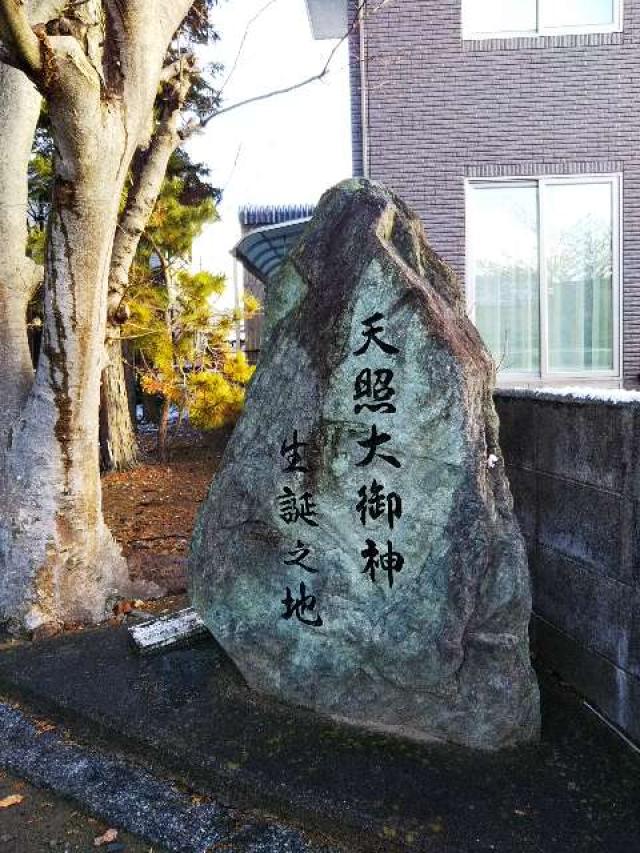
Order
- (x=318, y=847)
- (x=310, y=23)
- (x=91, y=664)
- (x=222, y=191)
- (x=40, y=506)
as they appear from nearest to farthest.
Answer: (x=318, y=847), (x=91, y=664), (x=40, y=506), (x=310, y=23), (x=222, y=191)

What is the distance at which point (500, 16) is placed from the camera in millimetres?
7645

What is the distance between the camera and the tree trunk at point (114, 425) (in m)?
9.61

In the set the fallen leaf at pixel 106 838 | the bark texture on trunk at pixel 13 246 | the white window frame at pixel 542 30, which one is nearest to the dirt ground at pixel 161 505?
the bark texture on trunk at pixel 13 246

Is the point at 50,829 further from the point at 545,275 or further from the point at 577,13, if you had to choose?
the point at 577,13

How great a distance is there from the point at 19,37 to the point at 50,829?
3.51m

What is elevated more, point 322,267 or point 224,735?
point 322,267

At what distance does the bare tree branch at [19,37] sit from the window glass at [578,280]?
5692 millimetres

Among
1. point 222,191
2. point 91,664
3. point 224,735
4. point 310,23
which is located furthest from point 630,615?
point 222,191

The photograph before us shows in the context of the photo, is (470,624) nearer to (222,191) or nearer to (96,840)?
(96,840)

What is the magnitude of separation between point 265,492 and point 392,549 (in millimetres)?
→ 643

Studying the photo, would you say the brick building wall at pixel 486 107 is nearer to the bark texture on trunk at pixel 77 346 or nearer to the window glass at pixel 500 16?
the window glass at pixel 500 16

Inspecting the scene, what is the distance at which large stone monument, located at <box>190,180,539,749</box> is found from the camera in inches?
115

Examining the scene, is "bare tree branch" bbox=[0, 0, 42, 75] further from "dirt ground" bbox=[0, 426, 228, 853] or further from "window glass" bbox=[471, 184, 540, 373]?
"window glass" bbox=[471, 184, 540, 373]

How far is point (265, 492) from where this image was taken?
3.25 metres
